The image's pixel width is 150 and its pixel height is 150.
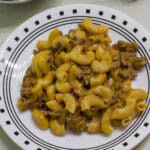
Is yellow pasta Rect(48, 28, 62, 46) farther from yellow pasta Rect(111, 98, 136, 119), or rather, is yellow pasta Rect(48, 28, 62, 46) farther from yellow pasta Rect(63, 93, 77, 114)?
yellow pasta Rect(111, 98, 136, 119)

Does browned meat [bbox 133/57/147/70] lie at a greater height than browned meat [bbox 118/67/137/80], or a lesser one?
greater

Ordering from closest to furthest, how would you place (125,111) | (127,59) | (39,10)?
(125,111) → (127,59) → (39,10)

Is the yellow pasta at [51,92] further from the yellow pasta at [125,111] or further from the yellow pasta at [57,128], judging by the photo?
the yellow pasta at [125,111]

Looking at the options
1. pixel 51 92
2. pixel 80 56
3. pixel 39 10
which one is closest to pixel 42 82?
pixel 51 92

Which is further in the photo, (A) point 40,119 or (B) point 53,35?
(B) point 53,35

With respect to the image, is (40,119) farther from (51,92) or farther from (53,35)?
(53,35)

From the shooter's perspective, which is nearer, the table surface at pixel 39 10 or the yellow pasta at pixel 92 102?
the yellow pasta at pixel 92 102

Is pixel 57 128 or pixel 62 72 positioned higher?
pixel 62 72

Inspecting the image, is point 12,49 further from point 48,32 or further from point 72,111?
point 72,111

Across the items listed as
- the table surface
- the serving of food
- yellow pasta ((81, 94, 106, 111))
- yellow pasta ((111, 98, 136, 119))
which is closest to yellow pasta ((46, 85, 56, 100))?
the serving of food

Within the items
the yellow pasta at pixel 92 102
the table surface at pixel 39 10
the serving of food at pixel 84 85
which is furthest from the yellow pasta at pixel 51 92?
the table surface at pixel 39 10
